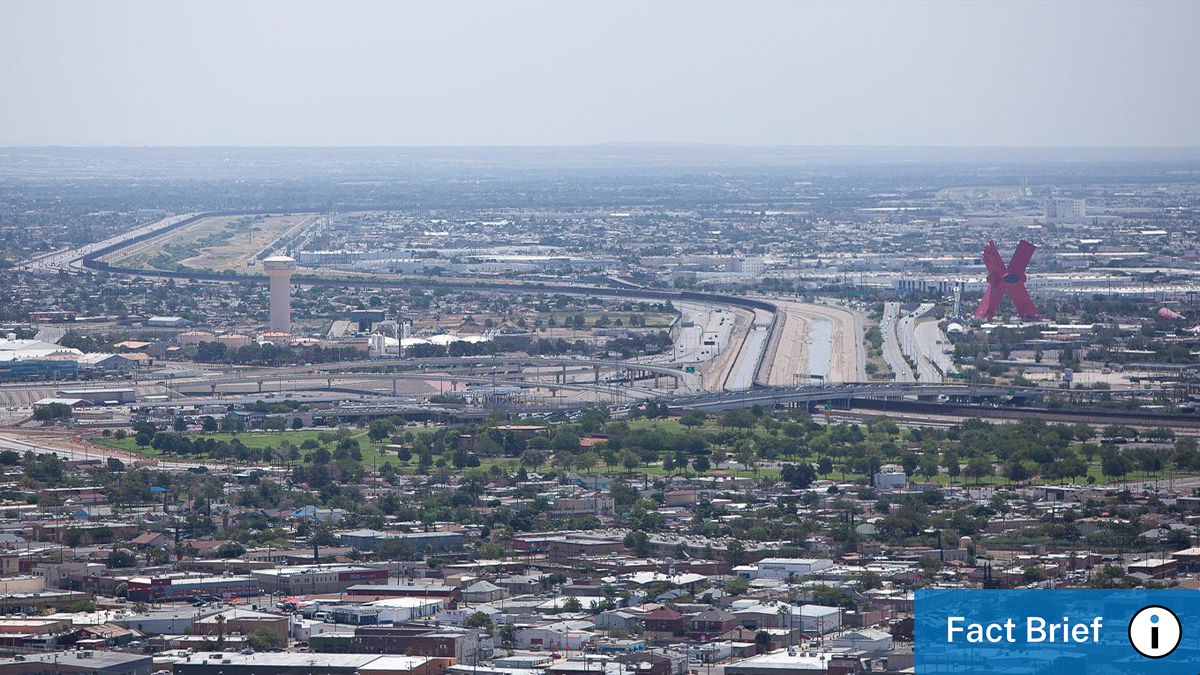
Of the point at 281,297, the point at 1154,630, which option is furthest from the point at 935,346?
the point at 1154,630

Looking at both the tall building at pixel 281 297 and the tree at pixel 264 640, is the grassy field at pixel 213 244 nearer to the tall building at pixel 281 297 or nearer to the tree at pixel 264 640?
the tall building at pixel 281 297

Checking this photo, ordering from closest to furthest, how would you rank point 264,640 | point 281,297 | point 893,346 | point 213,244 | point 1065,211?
point 264,640 < point 893,346 < point 281,297 < point 213,244 < point 1065,211

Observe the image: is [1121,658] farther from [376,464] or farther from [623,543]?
[376,464]

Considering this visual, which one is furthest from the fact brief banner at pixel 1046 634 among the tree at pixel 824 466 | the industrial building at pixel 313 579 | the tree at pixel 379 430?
the tree at pixel 379 430

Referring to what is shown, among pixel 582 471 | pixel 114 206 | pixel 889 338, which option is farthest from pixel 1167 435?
pixel 114 206

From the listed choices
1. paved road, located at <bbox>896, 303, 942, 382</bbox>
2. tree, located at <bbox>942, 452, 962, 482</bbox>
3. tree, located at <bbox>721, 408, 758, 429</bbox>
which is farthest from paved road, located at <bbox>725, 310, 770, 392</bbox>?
tree, located at <bbox>942, 452, 962, 482</bbox>

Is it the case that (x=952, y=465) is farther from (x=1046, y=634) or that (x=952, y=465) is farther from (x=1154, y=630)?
(x=1154, y=630)

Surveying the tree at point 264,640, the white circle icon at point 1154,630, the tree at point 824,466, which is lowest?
the tree at point 824,466
